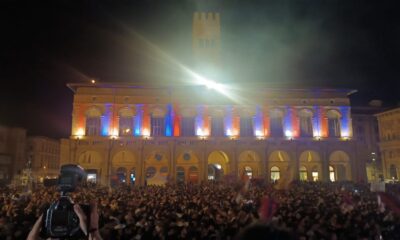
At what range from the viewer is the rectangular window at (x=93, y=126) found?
4353 centimetres

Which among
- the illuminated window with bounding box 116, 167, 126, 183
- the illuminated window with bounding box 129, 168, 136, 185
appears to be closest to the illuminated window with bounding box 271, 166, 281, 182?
the illuminated window with bounding box 129, 168, 136, 185

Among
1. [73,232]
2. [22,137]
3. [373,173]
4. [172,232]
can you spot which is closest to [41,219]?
[73,232]

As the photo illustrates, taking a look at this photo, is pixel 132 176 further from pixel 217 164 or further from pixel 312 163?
pixel 312 163

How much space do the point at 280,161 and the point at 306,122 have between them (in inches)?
256

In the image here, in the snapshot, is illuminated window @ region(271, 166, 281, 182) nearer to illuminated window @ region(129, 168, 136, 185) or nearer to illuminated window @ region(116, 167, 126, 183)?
illuminated window @ region(129, 168, 136, 185)

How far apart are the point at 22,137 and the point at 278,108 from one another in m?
48.0

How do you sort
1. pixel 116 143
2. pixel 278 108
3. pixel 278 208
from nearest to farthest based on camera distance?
pixel 278 208
pixel 116 143
pixel 278 108

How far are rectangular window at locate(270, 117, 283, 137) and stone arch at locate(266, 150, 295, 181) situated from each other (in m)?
2.28

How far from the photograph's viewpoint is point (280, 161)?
4566 centimetres

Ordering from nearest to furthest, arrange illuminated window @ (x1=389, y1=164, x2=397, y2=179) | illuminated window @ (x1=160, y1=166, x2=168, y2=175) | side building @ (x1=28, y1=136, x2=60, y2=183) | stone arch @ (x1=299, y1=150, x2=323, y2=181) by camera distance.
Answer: illuminated window @ (x1=160, y1=166, x2=168, y2=175) < stone arch @ (x1=299, y1=150, x2=323, y2=181) < illuminated window @ (x1=389, y1=164, x2=397, y2=179) < side building @ (x1=28, y1=136, x2=60, y2=183)

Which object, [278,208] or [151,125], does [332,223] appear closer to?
[278,208]

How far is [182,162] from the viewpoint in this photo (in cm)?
4531

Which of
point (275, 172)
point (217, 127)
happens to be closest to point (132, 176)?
point (217, 127)

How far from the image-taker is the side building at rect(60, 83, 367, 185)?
142 ft
